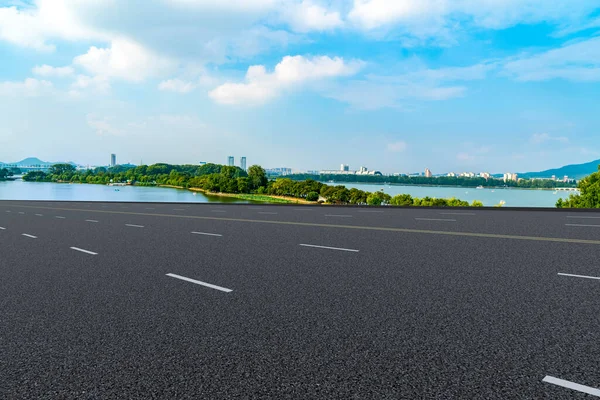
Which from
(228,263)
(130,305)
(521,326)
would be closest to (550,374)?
(521,326)

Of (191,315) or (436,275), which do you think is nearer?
(191,315)

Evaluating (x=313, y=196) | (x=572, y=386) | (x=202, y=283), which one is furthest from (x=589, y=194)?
(x=313, y=196)

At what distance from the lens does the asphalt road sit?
3348mm

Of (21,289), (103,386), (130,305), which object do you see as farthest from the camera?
(21,289)

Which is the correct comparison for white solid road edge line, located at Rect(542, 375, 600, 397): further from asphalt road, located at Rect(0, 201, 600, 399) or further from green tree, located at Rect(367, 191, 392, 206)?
green tree, located at Rect(367, 191, 392, 206)

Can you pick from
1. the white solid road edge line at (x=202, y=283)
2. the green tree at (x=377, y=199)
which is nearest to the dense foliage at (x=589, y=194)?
the green tree at (x=377, y=199)

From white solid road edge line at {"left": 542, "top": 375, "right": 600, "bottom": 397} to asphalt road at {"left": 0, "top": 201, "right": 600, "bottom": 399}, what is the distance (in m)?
0.01

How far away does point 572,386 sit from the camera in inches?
127

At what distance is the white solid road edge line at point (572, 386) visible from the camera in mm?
3145

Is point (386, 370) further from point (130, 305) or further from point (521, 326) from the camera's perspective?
point (130, 305)

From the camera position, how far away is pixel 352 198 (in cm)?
12044

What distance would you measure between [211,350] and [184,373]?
481 millimetres

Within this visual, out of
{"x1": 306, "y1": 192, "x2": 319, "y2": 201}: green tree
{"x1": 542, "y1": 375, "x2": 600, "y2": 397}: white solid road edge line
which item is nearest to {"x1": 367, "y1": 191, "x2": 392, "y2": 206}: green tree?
{"x1": 306, "y1": 192, "x2": 319, "y2": 201}: green tree

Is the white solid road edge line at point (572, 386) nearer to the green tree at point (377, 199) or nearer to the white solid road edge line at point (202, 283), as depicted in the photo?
the white solid road edge line at point (202, 283)
